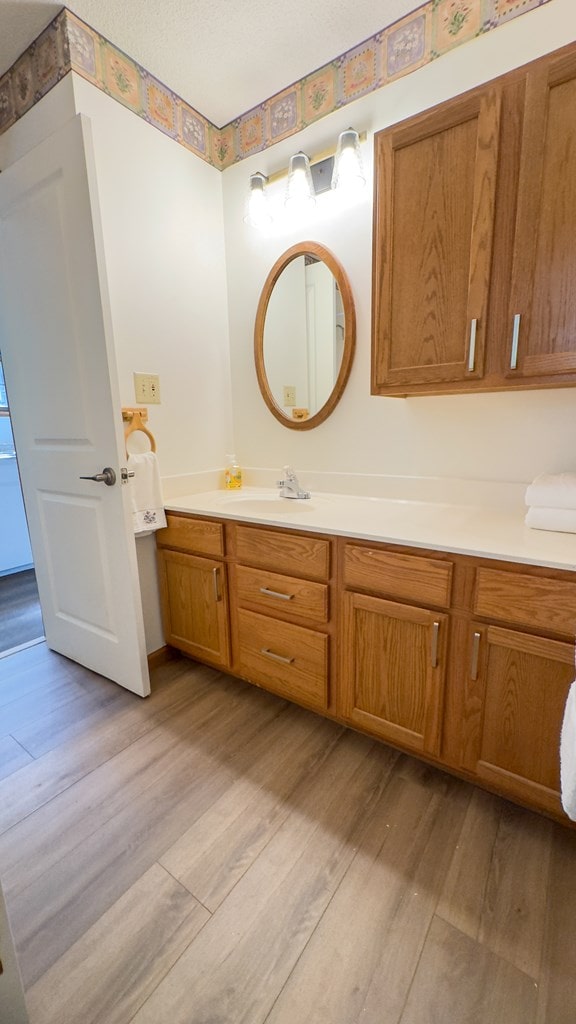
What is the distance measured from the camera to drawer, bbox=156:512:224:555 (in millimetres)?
1650

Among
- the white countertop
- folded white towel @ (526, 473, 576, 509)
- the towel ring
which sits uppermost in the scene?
the towel ring

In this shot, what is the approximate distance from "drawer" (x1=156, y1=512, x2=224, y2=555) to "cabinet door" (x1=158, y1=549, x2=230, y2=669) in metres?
0.04

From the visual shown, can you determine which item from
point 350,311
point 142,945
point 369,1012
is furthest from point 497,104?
point 142,945

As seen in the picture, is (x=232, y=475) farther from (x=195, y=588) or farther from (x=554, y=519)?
(x=554, y=519)

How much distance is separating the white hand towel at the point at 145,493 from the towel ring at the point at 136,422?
8 cm

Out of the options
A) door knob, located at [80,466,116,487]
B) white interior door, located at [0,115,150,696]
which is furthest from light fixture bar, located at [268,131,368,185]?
door knob, located at [80,466,116,487]

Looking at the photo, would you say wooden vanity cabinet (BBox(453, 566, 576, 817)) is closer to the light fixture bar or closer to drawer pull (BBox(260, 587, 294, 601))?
drawer pull (BBox(260, 587, 294, 601))

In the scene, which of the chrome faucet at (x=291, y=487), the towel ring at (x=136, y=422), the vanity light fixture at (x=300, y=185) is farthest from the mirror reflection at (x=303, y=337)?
the towel ring at (x=136, y=422)

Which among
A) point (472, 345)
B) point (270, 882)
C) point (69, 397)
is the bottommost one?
point (270, 882)

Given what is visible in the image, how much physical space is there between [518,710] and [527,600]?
1.04 feet

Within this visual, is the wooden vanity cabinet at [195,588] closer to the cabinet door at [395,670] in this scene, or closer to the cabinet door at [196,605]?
the cabinet door at [196,605]

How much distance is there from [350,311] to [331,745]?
1679 millimetres

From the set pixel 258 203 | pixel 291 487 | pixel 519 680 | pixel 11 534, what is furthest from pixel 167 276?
pixel 11 534

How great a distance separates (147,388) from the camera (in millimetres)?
1786
